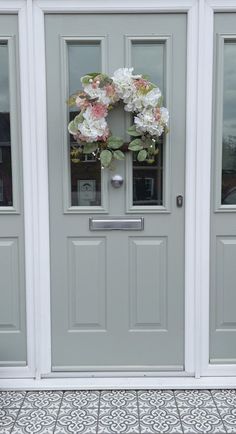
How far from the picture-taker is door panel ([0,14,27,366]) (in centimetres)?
244

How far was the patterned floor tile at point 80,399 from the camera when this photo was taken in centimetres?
239

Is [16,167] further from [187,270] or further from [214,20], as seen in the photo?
[214,20]

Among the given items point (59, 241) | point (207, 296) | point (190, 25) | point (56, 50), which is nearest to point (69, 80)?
point (56, 50)

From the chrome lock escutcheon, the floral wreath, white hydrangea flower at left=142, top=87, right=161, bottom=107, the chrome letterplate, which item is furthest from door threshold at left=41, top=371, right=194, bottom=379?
white hydrangea flower at left=142, top=87, right=161, bottom=107

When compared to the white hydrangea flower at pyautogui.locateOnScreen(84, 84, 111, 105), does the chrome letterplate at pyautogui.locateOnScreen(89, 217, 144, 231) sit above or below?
below

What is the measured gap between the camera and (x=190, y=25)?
2400 millimetres

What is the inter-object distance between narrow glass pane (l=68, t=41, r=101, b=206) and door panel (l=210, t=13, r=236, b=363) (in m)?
0.64

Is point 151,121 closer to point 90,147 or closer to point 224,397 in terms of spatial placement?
point 90,147

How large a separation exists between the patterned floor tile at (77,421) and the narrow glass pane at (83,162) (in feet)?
3.53

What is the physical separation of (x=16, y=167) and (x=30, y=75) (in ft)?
1.61

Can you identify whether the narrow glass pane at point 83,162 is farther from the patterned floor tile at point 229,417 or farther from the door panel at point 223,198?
the patterned floor tile at point 229,417

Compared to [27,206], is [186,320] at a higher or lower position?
lower

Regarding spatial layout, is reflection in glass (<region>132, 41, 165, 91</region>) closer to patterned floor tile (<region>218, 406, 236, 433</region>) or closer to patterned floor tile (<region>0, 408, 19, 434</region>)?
patterned floor tile (<region>218, 406, 236, 433</region>)

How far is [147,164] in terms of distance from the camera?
251 cm
